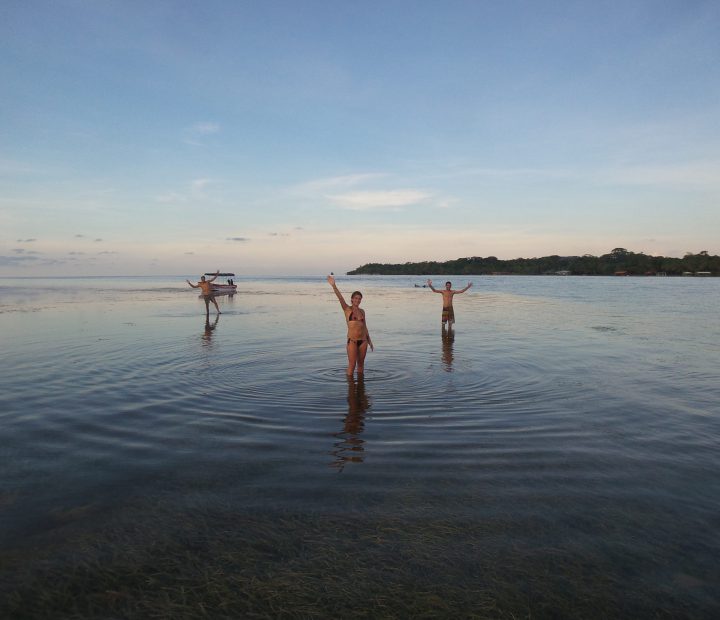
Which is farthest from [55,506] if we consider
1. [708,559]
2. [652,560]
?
[708,559]

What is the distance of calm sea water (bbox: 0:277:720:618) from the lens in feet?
13.3

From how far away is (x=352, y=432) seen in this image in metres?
8.09

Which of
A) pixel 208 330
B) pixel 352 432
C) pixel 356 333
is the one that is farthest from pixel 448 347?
pixel 208 330

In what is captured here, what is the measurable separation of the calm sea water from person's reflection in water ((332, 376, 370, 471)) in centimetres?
6

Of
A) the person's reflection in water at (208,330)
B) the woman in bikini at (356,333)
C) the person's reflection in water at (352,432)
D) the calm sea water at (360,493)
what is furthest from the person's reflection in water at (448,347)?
the person's reflection in water at (208,330)

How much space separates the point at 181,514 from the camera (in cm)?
533

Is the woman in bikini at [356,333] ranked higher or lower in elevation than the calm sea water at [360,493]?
higher

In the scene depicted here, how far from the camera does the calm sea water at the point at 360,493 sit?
4.05 metres

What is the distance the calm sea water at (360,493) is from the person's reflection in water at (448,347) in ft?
3.02

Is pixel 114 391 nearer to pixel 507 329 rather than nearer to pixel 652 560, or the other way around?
pixel 652 560

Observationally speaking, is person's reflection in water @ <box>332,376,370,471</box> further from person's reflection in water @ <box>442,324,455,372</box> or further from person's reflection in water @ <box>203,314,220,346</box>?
person's reflection in water @ <box>203,314,220,346</box>

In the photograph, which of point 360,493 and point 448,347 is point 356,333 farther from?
point 448,347

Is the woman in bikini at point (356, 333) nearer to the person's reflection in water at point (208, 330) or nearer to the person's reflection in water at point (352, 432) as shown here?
the person's reflection in water at point (352, 432)

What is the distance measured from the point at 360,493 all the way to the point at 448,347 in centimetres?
1254
